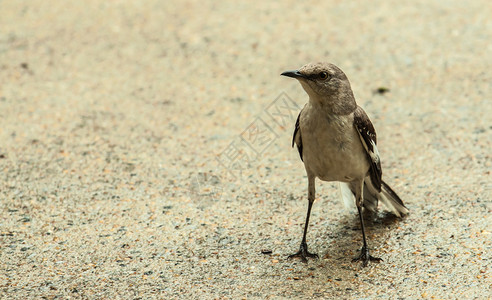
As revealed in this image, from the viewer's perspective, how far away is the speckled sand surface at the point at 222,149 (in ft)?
15.6

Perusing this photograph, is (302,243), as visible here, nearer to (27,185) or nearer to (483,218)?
(483,218)

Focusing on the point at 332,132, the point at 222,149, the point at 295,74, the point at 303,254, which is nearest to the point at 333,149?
the point at 332,132

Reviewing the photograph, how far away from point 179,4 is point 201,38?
1155 mm

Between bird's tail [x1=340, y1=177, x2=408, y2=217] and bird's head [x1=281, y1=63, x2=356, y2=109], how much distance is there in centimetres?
96

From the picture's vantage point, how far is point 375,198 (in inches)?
216

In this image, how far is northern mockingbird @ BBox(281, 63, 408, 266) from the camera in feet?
15.4

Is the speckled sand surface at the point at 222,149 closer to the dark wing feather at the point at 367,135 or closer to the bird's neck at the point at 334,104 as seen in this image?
the dark wing feather at the point at 367,135

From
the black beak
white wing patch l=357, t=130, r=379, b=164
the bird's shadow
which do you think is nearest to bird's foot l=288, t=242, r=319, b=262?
the bird's shadow

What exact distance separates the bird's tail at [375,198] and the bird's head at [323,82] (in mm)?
956

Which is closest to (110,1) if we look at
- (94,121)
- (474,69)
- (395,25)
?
(94,121)

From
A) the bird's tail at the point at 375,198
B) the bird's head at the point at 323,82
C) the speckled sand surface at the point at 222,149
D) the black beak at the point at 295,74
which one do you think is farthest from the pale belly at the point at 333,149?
the speckled sand surface at the point at 222,149

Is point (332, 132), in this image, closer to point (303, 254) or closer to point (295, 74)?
point (295, 74)

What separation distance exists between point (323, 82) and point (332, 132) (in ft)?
1.27

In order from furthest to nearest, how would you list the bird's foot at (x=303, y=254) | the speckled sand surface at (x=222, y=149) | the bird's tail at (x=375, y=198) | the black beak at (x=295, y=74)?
the bird's tail at (x=375, y=198), the bird's foot at (x=303, y=254), the speckled sand surface at (x=222, y=149), the black beak at (x=295, y=74)
